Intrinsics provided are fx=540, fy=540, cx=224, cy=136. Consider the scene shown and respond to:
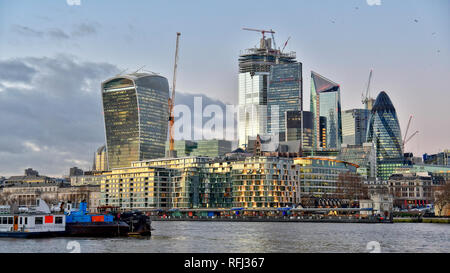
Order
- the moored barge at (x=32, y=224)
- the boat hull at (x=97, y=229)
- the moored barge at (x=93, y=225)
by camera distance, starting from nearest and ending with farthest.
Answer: the moored barge at (x=32, y=224)
the boat hull at (x=97, y=229)
the moored barge at (x=93, y=225)

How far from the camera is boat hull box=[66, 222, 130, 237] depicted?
85.6m

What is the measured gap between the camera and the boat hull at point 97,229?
85.6 meters

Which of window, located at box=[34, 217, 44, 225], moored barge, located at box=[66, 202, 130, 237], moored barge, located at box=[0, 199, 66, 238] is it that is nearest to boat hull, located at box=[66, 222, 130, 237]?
moored barge, located at box=[66, 202, 130, 237]

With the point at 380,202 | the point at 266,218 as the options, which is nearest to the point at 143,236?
the point at 266,218

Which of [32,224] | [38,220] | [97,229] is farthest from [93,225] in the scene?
[32,224]

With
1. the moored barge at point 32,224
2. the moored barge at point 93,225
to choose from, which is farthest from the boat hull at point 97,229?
the moored barge at point 32,224

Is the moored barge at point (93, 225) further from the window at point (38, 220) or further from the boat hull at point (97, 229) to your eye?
the window at point (38, 220)

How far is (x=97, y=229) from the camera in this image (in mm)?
86562

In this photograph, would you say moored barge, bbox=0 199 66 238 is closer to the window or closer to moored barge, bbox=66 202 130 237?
the window

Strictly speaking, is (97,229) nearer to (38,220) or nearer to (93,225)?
(93,225)

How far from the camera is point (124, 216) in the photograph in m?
91.9
